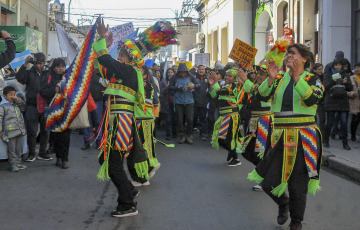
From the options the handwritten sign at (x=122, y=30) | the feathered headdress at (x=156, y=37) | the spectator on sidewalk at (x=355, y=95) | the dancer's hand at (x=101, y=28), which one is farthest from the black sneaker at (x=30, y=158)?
the spectator on sidewalk at (x=355, y=95)

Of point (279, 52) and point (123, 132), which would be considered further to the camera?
point (279, 52)

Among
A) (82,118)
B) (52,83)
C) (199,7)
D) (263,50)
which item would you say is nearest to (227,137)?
(82,118)

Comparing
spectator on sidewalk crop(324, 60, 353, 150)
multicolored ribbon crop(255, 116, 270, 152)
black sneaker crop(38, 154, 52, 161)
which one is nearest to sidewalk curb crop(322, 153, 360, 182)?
spectator on sidewalk crop(324, 60, 353, 150)

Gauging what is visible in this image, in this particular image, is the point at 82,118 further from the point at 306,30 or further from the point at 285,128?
the point at 306,30

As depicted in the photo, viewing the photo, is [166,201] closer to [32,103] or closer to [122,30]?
[32,103]

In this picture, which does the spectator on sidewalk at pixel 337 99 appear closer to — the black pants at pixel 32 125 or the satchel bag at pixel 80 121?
the satchel bag at pixel 80 121

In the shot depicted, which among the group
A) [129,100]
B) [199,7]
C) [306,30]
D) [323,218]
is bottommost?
[323,218]

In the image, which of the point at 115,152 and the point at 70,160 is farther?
the point at 70,160

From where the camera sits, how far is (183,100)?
477 inches

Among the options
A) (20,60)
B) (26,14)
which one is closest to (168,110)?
(20,60)

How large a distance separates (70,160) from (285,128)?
17.5ft

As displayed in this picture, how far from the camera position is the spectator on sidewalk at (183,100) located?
1205 cm

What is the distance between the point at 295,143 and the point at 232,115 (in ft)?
13.3

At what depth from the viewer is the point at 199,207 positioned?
5.83m
